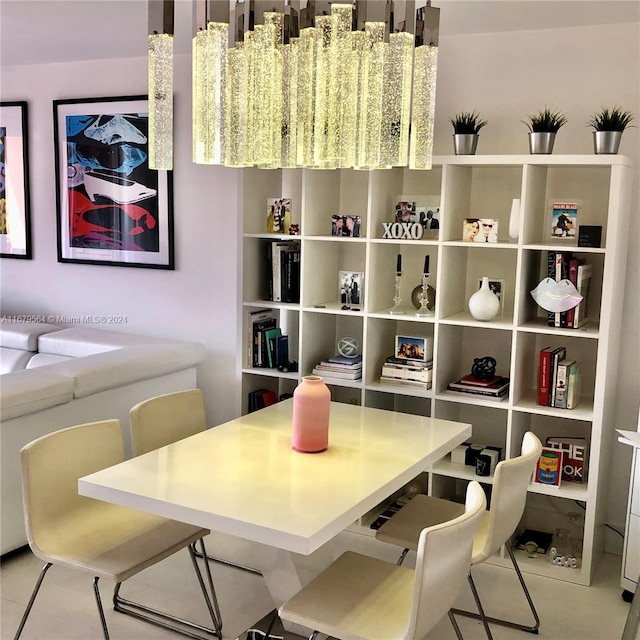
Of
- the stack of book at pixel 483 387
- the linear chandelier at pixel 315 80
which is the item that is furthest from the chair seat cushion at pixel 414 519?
the linear chandelier at pixel 315 80

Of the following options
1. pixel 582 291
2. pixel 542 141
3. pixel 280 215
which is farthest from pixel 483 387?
pixel 280 215

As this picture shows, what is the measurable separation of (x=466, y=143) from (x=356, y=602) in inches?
80.0

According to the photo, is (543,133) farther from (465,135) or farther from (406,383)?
(406,383)

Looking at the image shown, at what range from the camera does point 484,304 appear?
3.41 m

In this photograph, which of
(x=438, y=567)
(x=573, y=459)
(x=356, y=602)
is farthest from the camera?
(x=573, y=459)

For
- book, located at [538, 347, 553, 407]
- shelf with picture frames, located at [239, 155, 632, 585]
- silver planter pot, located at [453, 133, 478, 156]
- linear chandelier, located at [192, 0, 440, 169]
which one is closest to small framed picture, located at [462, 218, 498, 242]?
shelf with picture frames, located at [239, 155, 632, 585]

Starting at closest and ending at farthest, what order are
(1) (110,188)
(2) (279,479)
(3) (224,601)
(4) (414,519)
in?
(2) (279,479) → (4) (414,519) → (3) (224,601) → (1) (110,188)

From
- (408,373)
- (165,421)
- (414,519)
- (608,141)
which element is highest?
(608,141)

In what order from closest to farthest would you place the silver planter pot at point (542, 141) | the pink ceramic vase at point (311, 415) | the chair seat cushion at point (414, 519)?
the pink ceramic vase at point (311, 415)
the chair seat cushion at point (414, 519)
the silver planter pot at point (542, 141)

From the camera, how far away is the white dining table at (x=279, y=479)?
2107mm

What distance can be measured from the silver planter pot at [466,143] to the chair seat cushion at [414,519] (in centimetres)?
149

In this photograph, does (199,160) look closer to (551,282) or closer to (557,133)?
(551,282)

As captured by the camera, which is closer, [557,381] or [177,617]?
[177,617]

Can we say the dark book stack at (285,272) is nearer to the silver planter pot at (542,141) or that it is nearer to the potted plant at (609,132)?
the silver planter pot at (542,141)
